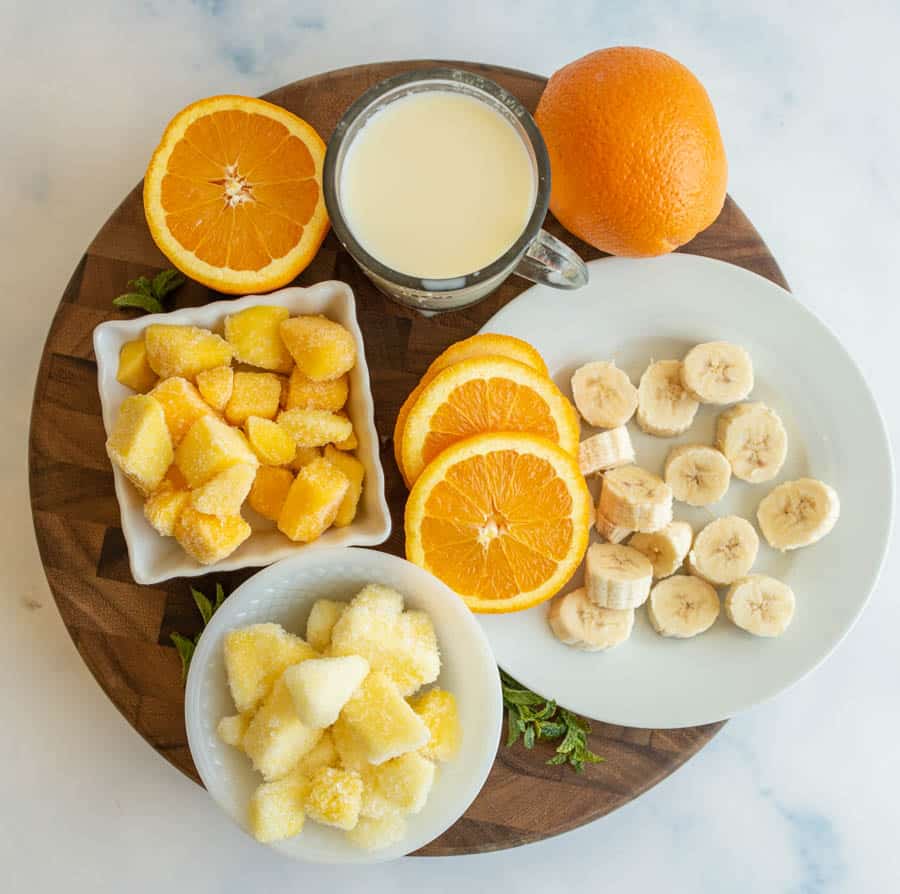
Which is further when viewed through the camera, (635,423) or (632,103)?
(635,423)

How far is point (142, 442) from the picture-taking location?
4.38 ft

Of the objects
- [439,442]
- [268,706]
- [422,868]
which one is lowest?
[422,868]

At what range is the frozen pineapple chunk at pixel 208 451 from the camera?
1.35 metres

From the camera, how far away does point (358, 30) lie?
188cm

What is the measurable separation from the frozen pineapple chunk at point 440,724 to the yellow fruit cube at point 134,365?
0.70 m

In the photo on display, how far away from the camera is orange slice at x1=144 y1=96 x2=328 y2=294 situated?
1.50 m

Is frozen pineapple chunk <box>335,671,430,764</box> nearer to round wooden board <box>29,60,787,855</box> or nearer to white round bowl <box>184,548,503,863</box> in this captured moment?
white round bowl <box>184,548,503,863</box>

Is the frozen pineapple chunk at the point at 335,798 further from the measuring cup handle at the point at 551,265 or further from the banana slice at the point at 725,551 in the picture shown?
the measuring cup handle at the point at 551,265

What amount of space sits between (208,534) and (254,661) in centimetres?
21

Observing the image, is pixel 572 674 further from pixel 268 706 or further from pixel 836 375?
pixel 836 375

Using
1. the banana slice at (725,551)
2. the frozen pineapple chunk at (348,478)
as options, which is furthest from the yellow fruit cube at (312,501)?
the banana slice at (725,551)

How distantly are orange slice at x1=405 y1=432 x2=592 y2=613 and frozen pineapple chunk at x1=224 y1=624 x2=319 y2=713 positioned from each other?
249mm

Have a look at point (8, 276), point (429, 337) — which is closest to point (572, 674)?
point (429, 337)

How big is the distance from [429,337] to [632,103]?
53 cm
